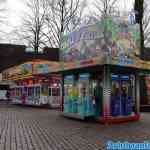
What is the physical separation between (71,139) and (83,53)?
6.44 meters

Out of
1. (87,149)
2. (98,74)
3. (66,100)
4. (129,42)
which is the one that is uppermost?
(129,42)

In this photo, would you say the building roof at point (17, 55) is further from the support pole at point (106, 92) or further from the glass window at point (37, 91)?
the support pole at point (106, 92)

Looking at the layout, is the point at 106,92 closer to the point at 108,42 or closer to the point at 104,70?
the point at 104,70

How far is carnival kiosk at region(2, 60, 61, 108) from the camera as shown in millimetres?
29250

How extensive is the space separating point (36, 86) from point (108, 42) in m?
15.2

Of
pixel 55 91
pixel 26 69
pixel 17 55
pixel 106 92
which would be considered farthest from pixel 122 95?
pixel 17 55

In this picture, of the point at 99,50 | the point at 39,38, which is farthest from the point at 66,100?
the point at 39,38

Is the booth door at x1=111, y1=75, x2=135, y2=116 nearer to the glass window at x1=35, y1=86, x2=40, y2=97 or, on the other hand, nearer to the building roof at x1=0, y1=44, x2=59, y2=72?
the glass window at x1=35, y1=86, x2=40, y2=97

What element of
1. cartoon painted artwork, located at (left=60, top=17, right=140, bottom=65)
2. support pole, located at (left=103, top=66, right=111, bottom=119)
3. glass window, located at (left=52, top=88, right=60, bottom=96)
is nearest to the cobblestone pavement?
support pole, located at (left=103, top=66, right=111, bottom=119)

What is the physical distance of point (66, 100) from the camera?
761 inches

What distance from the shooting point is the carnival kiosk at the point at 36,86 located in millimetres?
29250

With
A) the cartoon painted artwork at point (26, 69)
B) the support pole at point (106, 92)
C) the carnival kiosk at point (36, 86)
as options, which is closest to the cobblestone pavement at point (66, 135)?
the support pole at point (106, 92)

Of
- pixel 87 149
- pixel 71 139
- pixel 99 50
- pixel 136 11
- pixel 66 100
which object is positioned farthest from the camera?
pixel 136 11

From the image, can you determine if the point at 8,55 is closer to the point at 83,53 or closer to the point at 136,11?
the point at 136,11
